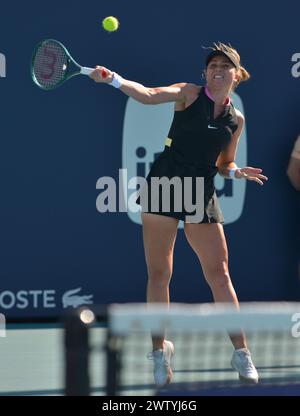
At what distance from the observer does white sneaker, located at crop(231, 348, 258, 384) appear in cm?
402

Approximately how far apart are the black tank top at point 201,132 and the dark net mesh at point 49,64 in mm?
557

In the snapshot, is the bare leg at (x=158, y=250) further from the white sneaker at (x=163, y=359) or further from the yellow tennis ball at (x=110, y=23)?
the yellow tennis ball at (x=110, y=23)

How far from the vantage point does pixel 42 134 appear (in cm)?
528

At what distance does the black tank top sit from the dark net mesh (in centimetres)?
56

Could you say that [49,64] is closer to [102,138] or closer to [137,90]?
[137,90]

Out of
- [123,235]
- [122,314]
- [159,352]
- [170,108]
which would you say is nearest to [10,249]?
[123,235]

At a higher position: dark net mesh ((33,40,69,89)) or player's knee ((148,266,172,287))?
dark net mesh ((33,40,69,89))

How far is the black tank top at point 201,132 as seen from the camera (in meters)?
4.13

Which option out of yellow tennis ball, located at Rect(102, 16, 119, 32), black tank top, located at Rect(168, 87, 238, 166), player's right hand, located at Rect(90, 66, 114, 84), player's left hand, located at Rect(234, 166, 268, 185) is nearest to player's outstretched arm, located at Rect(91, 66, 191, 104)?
player's right hand, located at Rect(90, 66, 114, 84)

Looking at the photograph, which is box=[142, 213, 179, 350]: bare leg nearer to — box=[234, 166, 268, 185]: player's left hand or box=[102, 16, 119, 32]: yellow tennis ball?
box=[234, 166, 268, 185]: player's left hand

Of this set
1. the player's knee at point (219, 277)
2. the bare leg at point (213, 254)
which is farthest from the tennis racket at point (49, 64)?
the player's knee at point (219, 277)

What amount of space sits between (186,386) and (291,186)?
301 cm
